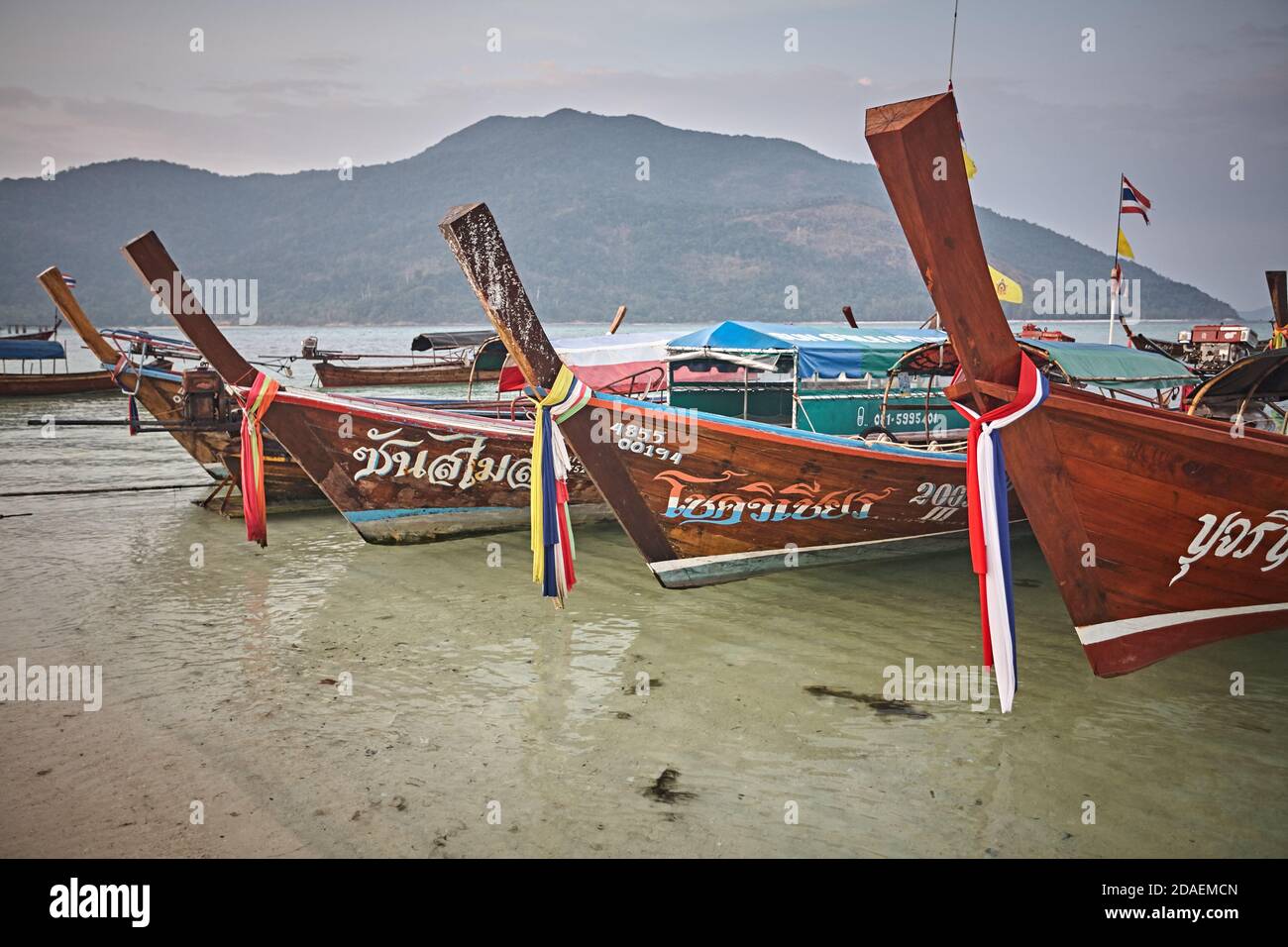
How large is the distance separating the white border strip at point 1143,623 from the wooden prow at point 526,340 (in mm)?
3132

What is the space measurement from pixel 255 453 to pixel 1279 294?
16.2m

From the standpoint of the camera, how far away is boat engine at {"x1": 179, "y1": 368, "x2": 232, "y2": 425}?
9.95 metres

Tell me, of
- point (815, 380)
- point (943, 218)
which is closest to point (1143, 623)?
point (943, 218)

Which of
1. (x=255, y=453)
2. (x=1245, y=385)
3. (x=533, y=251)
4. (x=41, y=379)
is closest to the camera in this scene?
(x=1245, y=385)

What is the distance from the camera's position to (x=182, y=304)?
7734 millimetres

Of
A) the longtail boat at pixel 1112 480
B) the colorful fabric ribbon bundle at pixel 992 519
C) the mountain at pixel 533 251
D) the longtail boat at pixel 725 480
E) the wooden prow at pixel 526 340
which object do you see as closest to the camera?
the longtail boat at pixel 1112 480

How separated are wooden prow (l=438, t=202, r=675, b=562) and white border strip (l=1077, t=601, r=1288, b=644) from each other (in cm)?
313

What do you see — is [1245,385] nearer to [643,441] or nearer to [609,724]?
[643,441]

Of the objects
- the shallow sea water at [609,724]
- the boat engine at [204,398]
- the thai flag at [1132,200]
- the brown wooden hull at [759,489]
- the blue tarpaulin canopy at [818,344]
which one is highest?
the thai flag at [1132,200]

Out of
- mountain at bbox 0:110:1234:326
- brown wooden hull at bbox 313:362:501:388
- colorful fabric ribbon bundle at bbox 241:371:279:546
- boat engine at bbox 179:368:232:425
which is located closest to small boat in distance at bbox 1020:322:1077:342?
colorful fabric ribbon bundle at bbox 241:371:279:546

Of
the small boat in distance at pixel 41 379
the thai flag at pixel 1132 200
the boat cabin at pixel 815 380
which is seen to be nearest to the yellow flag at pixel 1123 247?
the thai flag at pixel 1132 200

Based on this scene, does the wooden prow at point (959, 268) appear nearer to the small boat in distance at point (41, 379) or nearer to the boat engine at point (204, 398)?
the boat engine at point (204, 398)

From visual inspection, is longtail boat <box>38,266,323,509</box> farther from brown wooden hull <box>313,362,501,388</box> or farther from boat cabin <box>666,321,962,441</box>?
brown wooden hull <box>313,362,501,388</box>

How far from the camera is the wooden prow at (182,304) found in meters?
7.48
